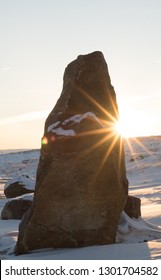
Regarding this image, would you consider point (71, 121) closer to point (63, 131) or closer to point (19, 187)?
point (63, 131)

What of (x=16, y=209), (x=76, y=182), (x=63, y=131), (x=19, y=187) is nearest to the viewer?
(x=76, y=182)

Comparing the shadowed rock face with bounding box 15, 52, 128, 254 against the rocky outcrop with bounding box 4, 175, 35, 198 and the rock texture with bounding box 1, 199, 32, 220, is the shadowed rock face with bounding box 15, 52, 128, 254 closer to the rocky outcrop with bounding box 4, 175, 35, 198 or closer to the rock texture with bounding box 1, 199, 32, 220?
the rock texture with bounding box 1, 199, 32, 220

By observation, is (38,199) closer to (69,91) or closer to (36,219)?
(36,219)

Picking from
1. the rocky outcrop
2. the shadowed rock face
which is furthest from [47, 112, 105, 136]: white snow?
the rocky outcrop

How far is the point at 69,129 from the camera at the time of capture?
6.83m

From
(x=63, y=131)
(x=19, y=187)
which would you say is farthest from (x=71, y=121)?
(x=19, y=187)

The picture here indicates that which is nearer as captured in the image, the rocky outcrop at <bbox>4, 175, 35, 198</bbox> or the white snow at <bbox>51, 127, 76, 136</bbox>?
the white snow at <bbox>51, 127, 76, 136</bbox>

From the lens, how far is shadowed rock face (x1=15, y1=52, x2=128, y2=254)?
6.47 m

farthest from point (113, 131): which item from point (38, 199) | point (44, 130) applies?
point (38, 199)

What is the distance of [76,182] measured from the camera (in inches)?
256

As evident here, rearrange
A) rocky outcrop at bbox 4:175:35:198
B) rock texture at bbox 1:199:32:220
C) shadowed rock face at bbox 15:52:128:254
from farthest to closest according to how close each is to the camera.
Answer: rocky outcrop at bbox 4:175:35:198 → rock texture at bbox 1:199:32:220 → shadowed rock face at bbox 15:52:128:254

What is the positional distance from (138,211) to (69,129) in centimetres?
235

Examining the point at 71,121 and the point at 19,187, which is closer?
the point at 71,121
